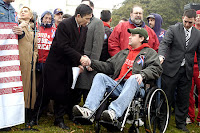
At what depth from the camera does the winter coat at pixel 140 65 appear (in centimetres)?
473

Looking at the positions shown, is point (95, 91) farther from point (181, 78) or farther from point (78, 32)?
point (181, 78)

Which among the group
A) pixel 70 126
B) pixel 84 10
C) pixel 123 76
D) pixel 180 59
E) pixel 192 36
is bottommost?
pixel 70 126

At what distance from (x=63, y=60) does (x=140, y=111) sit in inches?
63.5

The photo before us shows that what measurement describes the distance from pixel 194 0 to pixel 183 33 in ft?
111

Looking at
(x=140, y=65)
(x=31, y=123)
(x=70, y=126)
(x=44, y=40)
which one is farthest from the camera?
(x=44, y=40)

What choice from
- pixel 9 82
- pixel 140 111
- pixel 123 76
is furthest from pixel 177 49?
pixel 9 82

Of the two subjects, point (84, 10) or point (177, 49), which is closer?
point (84, 10)

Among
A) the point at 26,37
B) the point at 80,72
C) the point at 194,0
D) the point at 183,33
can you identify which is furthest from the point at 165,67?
the point at 194,0

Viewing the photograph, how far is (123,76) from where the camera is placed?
4777 mm

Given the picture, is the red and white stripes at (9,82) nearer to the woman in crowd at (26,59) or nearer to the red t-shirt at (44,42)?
the woman in crowd at (26,59)

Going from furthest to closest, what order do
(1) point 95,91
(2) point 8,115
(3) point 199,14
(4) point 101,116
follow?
1. (3) point 199,14
2. (2) point 8,115
3. (1) point 95,91
4. (4) point 101,116

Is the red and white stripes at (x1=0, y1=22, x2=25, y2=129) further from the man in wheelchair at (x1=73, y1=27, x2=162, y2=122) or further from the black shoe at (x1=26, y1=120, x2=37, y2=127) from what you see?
the man in wheelchair at (x1=73, y1=27, x2=162, y2=122)

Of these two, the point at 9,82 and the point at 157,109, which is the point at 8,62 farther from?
the point at 157,109

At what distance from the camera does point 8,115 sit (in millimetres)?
4789
